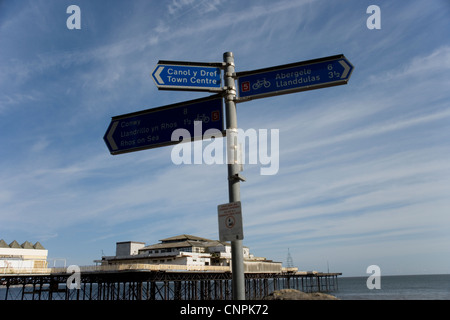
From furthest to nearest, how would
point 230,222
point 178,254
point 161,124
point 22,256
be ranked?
point 22,256
point 178,254
point 161,124
point 230,222

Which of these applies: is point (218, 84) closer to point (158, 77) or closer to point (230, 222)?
point (158, 77)

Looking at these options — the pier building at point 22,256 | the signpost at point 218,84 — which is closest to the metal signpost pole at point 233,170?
the signpost at point 218,84

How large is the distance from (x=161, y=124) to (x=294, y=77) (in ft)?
8.73

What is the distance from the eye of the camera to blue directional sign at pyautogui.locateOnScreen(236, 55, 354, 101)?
6.03 metres

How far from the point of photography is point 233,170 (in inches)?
210

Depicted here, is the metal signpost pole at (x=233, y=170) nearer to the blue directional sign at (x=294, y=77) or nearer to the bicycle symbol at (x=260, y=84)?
the blue directional sign at (x=294, y=77)

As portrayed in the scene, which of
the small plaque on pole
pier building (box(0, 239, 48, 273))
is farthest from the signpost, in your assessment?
pier building (box(0, 239, 48, 273))

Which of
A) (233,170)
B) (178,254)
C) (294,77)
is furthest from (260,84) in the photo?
(178,254)

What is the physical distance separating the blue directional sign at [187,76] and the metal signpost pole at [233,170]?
0.72 feet

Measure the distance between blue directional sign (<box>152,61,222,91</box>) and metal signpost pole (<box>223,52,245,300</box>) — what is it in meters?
0.22

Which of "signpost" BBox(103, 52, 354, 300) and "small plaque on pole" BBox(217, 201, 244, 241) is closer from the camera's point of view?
"small plaque on pole" BBox(217, 201, 244, 241)

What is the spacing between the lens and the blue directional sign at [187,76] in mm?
6063

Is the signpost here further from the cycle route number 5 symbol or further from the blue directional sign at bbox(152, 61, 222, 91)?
the cycle route number 5 symbol
